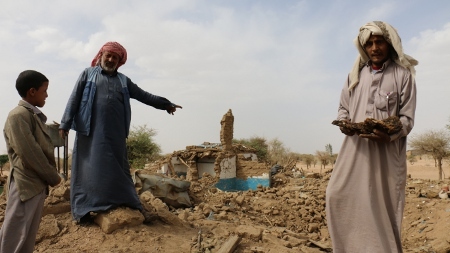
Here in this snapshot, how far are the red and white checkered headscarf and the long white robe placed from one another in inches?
104

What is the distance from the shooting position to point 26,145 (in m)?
2.54

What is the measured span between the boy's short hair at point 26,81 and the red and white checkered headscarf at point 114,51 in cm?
139

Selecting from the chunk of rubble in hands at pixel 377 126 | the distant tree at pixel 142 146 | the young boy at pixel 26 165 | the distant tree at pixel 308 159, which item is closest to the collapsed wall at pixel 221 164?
the distant tree at pixel 142 146

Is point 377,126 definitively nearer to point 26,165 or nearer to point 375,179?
point 375,179

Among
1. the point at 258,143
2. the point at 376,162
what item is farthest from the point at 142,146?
the point at 376,162

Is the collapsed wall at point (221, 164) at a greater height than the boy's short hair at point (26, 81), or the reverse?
the boy's short hair at point (26, 81)

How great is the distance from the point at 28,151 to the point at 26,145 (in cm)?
4

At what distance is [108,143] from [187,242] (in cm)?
133

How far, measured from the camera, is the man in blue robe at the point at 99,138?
3844mm

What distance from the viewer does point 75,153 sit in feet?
12.9

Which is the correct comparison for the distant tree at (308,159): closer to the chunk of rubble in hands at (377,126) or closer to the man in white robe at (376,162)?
the man in white robe at (376,162)

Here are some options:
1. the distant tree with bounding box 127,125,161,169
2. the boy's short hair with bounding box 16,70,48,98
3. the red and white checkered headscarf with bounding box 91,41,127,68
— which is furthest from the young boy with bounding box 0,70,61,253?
the distant tree with bounding box 127,125,161,169

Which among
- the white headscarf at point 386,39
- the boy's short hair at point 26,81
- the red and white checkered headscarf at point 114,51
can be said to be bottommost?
the boy's short hair at point 26,81

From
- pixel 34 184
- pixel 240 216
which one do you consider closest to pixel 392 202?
pixel 34 184
